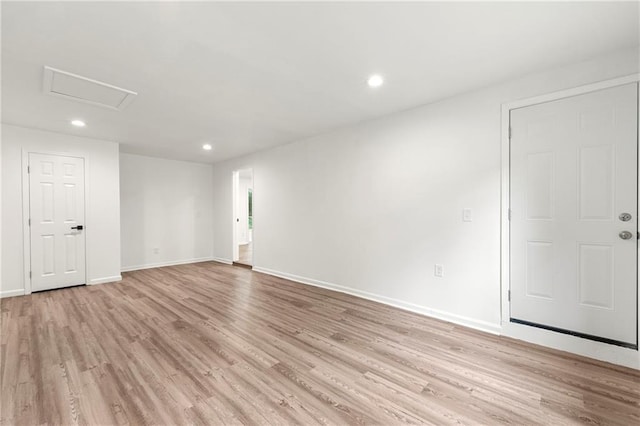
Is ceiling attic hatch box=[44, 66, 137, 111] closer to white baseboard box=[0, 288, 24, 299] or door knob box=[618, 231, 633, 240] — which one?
white baseboard box=[0, 288, 24, 299]

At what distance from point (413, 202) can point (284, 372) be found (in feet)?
7.44

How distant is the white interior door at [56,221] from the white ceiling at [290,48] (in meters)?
1.19

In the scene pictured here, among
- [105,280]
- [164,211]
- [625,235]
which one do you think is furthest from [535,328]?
[164,211]

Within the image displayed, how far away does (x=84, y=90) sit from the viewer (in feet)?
8.52

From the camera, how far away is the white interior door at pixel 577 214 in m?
2.05

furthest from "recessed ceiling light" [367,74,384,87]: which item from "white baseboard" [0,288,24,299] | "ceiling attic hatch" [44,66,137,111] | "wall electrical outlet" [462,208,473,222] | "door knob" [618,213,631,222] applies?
"white baseboard" [0,288,24,299]

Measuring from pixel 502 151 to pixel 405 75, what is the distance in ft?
3.96

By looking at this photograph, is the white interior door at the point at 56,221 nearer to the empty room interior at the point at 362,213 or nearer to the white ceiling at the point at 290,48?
the empty room interior at the point at 362,213

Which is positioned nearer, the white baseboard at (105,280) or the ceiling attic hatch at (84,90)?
the ceiling attic hatch at (84,90)

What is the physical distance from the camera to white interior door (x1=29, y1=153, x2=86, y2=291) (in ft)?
13.0

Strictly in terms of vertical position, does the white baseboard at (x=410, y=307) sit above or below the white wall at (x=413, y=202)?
below

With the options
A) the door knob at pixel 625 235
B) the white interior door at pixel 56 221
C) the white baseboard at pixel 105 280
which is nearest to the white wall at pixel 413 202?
the door knob at pixel 625 235

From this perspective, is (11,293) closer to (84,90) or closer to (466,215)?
(84,90)

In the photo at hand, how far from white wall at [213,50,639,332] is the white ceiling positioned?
0.77 ft
